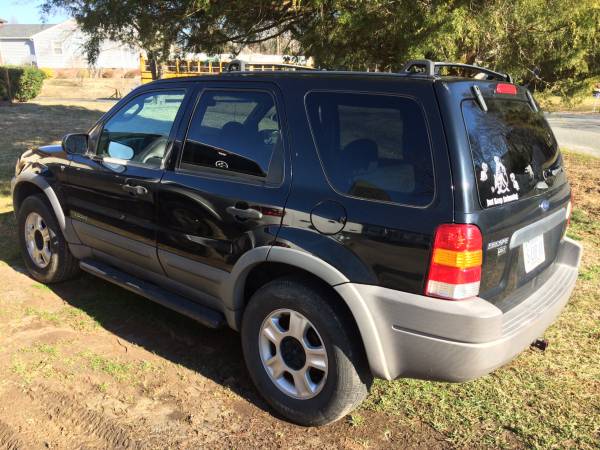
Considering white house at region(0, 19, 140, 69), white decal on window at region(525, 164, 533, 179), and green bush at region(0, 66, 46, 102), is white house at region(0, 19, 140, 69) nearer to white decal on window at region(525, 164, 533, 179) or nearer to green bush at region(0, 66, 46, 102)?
green bush at region(0, 66, 46, 102)

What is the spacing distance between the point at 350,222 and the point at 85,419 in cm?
181

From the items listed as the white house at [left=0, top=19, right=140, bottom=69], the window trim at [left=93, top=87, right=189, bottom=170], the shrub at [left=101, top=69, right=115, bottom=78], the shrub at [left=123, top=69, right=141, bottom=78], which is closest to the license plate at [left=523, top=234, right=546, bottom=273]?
the window trim at [left=93, top=87, right=189, bottom=170]

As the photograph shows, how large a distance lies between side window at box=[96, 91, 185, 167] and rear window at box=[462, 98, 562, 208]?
6.24 ft

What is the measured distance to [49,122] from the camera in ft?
53.5

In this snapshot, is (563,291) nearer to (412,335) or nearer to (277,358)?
(412,335)

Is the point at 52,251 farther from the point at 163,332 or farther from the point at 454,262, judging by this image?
the point at 454,262

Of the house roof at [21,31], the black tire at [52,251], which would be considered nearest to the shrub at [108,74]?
the house roof at [21,31]

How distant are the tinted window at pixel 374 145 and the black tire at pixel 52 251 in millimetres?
2681

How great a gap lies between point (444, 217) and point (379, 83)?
2.40 feet

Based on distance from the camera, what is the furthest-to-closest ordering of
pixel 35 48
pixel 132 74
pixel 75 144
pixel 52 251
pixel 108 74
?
pixel 35 48, pixel 108 74, pixel 132 74, pixel 52 251, pixel 75 144

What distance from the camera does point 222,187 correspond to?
2.98 m

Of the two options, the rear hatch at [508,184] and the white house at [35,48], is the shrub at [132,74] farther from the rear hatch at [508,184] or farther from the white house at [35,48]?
the rear hatch at [508,184]

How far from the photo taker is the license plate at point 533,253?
104 inches

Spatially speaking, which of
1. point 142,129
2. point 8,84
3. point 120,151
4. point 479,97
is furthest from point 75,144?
point 8,84
